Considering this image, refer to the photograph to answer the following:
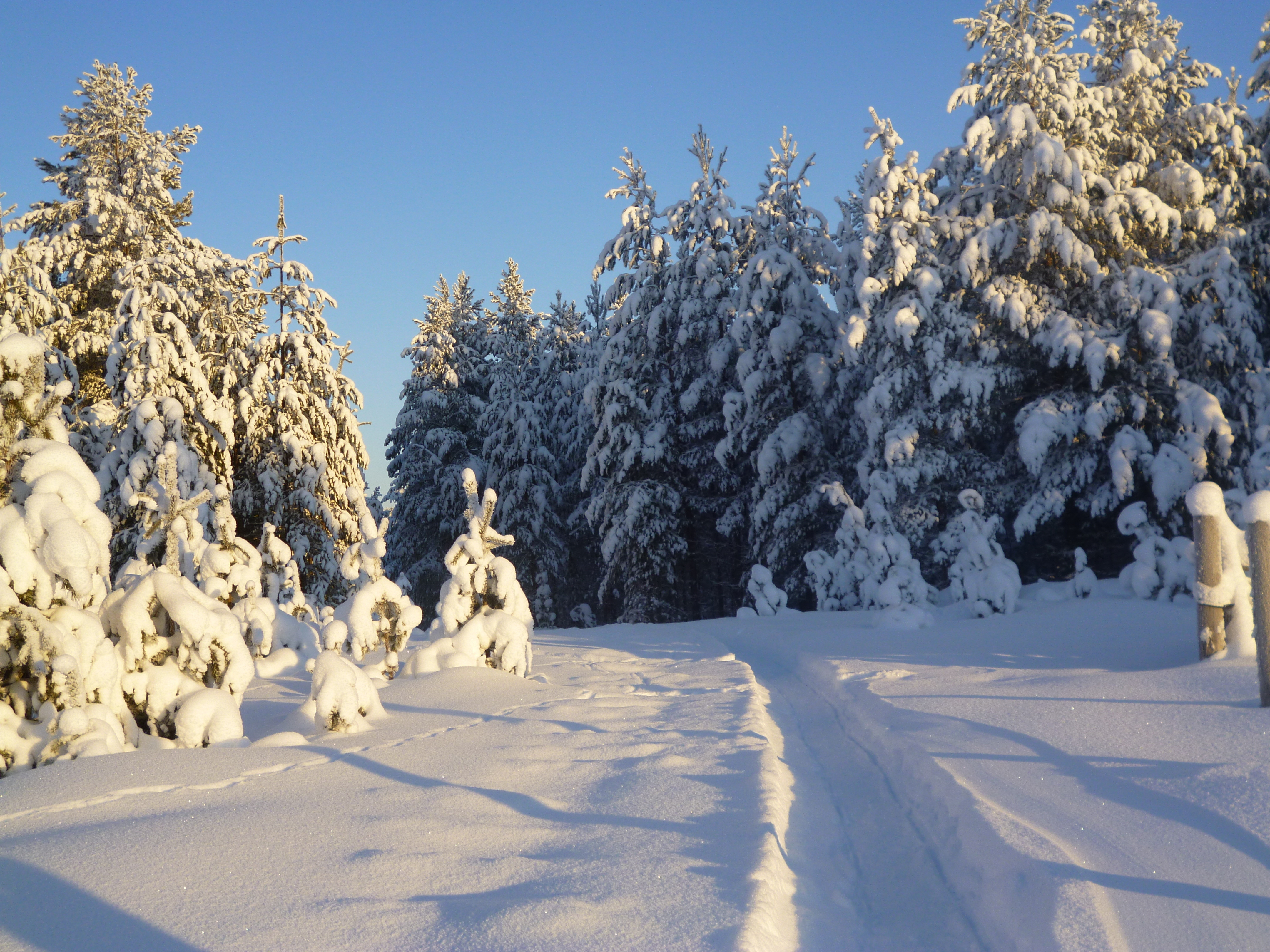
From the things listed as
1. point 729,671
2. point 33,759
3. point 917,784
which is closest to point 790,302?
point 729,671

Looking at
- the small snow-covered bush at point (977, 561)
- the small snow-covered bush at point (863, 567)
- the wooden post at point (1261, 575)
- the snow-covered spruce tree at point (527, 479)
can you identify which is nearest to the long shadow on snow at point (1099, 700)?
the wooden post at point (1261, 575)

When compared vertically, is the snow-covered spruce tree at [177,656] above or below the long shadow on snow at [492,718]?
above

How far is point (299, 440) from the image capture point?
18.6m

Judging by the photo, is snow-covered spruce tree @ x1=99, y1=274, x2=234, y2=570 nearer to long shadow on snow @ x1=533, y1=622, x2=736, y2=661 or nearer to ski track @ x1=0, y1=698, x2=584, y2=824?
long shadow on snow @ x1=533, y1=622, x2=736, y2=661

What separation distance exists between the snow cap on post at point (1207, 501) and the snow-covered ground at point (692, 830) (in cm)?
120

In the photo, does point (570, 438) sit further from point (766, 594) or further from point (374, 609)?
point (374, 609)

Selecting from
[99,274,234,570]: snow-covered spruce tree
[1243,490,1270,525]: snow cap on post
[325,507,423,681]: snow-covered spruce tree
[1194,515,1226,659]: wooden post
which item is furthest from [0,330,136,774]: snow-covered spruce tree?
[99,274,234,570]: snow-covered spruce tree

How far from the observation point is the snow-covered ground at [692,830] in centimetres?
320

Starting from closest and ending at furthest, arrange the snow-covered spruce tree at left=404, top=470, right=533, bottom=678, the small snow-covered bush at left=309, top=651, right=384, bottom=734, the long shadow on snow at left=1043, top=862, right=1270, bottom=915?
1. the long shadow on snow at left=1043, top=862, right=1270, bottom=915
2. the small snow-covered bush at left=309, top=651, right=384, bottom=734
3. the snow-covered spruce tree at left=404, top=470, right=533, bottom=678

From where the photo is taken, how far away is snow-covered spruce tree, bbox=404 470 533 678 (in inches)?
375

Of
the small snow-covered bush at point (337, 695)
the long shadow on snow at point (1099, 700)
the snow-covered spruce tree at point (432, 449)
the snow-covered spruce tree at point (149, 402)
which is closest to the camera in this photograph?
the long shadow on snow at point (1099, 700)

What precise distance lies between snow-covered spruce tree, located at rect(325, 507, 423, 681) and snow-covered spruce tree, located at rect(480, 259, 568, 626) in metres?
17.8

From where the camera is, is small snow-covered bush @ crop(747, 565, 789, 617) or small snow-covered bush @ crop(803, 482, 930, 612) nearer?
small snow-covered bush @ crop(803, 482, 930, 612)

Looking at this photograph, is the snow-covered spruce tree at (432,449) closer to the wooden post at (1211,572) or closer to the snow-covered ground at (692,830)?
the snow-covered ground at (692,830)
